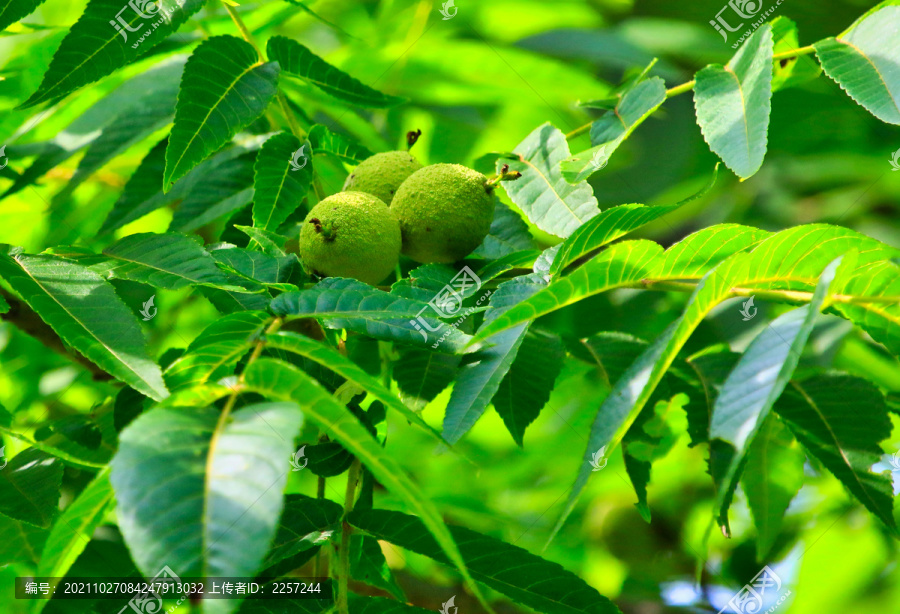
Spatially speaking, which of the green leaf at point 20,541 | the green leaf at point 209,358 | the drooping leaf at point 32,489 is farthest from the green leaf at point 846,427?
the green leaf at point 20,541

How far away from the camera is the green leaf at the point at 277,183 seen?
1.82 m

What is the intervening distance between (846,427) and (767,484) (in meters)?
0.27

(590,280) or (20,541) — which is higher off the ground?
(590,280)

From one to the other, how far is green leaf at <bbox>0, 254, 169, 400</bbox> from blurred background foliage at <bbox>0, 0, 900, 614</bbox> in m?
0.59

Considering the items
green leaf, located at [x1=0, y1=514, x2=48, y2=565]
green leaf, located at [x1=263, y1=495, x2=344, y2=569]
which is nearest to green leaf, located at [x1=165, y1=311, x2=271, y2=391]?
green leaf, located at [x1=263, y1=495, x2=344, y2=569]

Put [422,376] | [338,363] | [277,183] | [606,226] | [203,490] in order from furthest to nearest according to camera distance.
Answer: [277,183], [422,376], [606,226], [338,363], [203,490]

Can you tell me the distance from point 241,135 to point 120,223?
44cm

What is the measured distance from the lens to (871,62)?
1.62 m

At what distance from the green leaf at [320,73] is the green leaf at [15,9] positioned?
1.70ft

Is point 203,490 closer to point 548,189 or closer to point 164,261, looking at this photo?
point 164,261

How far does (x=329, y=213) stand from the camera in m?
1.66

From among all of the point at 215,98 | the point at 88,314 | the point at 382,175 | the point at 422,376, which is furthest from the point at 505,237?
the point at 88,314

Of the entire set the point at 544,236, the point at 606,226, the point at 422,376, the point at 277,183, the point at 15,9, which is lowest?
the point at 544,236

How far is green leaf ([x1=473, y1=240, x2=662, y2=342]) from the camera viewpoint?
1.27 metres
